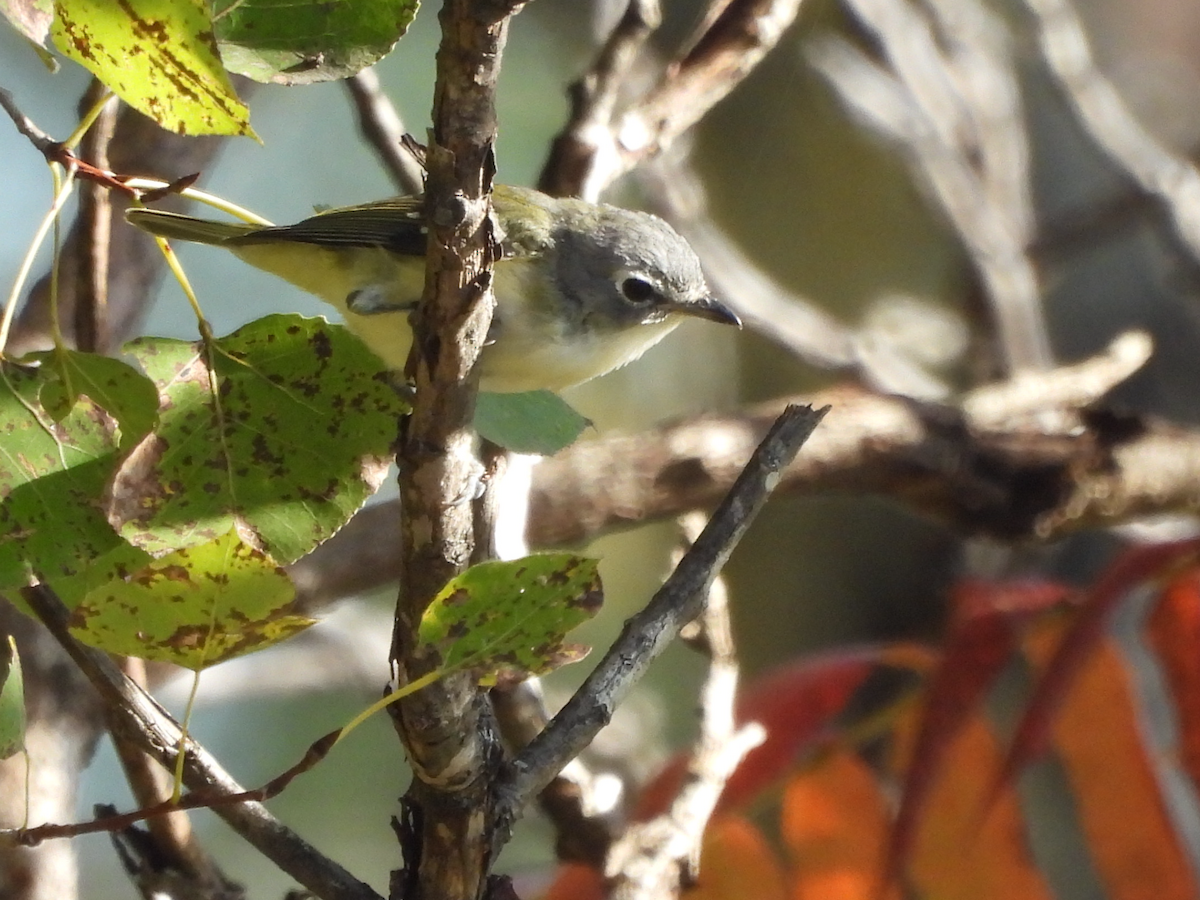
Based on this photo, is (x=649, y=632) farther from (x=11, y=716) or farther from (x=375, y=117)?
(x=375, y=117)

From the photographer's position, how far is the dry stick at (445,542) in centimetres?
71

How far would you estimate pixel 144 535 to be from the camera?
0.80m

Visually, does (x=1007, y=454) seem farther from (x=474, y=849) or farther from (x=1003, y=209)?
(x=474, y=849)

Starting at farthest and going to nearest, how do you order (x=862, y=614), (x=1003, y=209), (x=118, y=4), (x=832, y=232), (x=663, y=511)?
(x=832, y=232)
(x=862, y=614)
(x=1003, y=209)
(x=663, y=511)
(x=118, y=4)

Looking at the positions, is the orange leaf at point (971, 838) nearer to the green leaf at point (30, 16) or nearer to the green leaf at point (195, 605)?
the green leaf at point (195, 605)

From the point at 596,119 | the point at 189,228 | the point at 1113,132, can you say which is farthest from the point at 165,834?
the point at 1113,132

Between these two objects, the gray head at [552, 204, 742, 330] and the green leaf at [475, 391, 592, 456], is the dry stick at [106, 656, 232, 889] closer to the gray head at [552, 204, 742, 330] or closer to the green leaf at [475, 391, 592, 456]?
the green leaf at [475, 391, 592, 456]

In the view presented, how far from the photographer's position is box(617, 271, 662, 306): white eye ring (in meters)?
1.58

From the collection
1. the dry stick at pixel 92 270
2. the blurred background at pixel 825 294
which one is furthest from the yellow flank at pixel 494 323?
the blurred background at pixel 825 294

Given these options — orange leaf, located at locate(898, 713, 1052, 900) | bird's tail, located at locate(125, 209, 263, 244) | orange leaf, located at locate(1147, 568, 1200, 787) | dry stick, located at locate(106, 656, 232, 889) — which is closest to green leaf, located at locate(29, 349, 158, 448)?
dry stick, located at locate(106, 656, 232, 889)

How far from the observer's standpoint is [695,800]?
1317mm

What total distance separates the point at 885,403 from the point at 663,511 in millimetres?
438

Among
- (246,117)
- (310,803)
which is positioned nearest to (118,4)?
(246,117)

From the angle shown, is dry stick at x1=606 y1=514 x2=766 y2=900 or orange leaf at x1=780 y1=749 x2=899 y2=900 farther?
orange leaf at x1=780 y1=749 x2=899 y2=900
